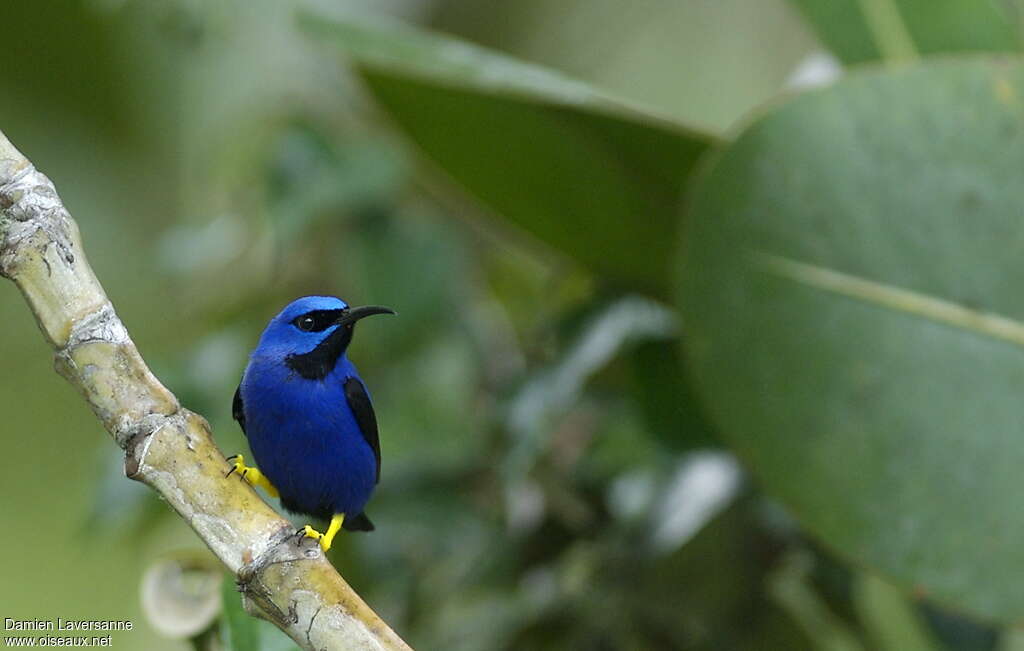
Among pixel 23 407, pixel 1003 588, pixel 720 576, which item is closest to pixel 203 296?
pixel 23 407

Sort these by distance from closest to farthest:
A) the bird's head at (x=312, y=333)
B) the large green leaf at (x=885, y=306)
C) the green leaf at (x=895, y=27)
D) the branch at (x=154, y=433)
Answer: the branch at (x=154, y=433), the bird's head at (x=312, y=333), the large green leaf at (x=885, y=306), the green leaf at (x=895, y=27)

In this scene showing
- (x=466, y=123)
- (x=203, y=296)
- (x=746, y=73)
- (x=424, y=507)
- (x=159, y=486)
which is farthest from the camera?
(x=746, y=73)

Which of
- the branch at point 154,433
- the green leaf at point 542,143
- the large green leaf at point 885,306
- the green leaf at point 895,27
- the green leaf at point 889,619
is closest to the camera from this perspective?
the branch at point 154,433

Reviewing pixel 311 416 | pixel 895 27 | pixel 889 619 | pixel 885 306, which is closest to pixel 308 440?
pixel 311 416

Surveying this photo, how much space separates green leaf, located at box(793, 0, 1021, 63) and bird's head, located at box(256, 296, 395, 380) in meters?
1.02

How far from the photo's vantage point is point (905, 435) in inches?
46.3

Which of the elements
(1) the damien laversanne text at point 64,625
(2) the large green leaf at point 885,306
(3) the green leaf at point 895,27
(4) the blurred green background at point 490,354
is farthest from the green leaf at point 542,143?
(1) the damien laversanne text at point 64,625

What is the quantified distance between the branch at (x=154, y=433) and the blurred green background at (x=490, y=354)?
19.4 inches

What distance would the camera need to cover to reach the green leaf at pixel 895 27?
4.79ft

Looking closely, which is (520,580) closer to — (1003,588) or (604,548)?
(604,548)

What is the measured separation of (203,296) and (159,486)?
1590mm

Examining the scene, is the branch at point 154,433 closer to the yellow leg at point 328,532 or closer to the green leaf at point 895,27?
the yellow leg at point 328,532

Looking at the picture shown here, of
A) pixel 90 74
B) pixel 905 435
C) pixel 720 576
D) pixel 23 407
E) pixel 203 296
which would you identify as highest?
pixel 90 74

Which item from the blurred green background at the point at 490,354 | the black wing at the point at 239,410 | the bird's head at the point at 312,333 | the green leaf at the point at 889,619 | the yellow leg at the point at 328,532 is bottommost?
the green leaf at the point at 889,619
